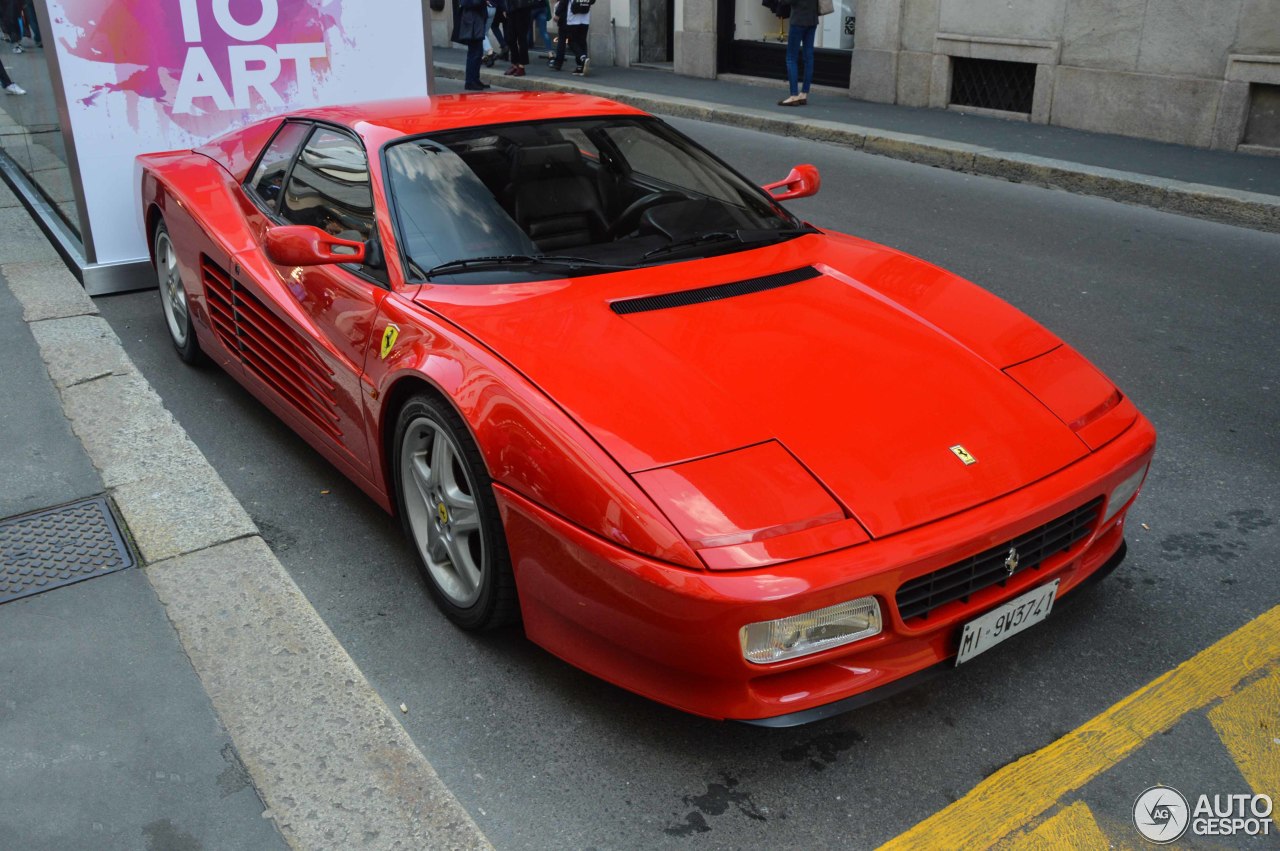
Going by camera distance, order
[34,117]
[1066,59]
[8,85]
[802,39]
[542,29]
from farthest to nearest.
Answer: [542,29] → [802,39] → [1066,59] → [8,85] → [34,117]

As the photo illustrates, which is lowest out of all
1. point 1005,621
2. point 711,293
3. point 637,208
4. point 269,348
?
point 1005,621

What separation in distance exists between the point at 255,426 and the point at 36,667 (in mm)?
1762

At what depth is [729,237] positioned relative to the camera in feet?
12.2

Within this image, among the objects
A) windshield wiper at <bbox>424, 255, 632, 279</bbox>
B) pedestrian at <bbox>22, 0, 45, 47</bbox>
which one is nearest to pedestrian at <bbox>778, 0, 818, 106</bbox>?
pedestrian at <bbox>22, 0, 45, 47</bbox>

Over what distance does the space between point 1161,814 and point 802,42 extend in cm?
1194

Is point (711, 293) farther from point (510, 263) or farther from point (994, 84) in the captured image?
point (994, 84)

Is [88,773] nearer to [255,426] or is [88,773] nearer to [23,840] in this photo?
[23,840]

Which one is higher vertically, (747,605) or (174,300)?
(747,605)

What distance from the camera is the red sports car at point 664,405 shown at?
248 cm

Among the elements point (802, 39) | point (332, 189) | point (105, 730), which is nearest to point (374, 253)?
point (332, 189)

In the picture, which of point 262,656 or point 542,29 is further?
point 542,29

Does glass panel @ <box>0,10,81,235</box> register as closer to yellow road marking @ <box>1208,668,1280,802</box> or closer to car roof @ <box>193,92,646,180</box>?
car roof @ <box>193,92,646,180</box>

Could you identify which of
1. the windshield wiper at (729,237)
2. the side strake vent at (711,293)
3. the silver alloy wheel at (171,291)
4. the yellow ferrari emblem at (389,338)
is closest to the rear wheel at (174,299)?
the silver alloy wheel at (171,291)

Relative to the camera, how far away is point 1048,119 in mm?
11641
